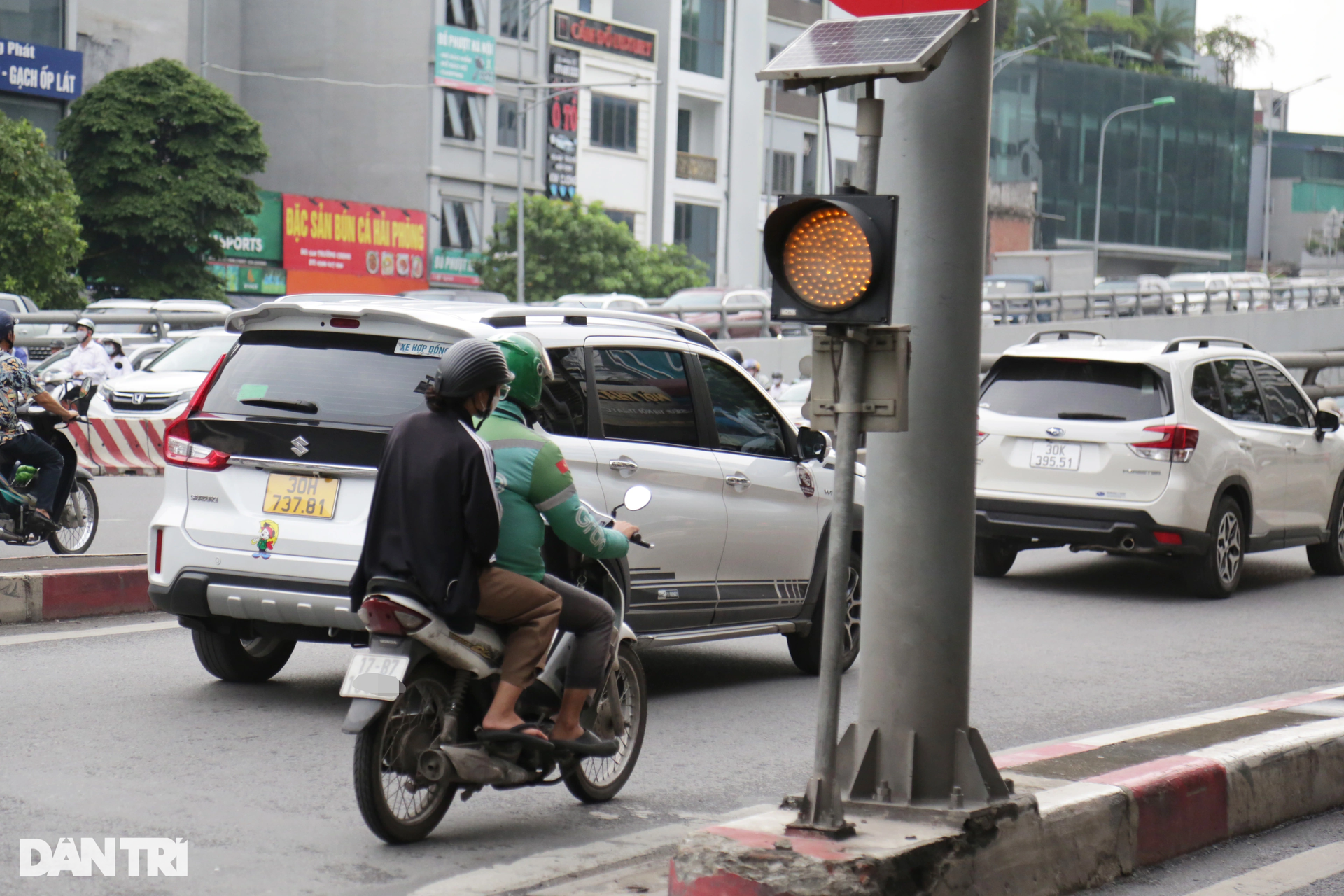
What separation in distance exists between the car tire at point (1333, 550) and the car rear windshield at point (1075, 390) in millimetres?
3044

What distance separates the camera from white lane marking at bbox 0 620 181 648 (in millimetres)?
8711

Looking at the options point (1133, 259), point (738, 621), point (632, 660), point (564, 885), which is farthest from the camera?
point (1133, 259)

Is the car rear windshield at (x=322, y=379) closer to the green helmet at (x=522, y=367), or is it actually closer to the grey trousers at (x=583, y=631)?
the green helmet at (x=522, y=367)

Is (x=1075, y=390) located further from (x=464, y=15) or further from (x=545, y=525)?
(x=464, y=15)

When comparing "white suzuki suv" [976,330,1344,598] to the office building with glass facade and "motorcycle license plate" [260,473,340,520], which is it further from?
the office building with glass facade

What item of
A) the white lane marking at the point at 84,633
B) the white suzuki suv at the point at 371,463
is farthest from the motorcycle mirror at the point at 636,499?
the white lane marking at the point at 84,633

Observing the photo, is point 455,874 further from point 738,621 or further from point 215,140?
point 215,140

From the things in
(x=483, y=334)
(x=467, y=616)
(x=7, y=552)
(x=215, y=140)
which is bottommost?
(x=7, y=552)

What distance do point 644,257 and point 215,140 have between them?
13.5 meters

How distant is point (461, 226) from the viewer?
55.8 meters

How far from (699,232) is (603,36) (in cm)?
914

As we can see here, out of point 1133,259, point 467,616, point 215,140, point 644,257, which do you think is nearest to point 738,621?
point 467,616

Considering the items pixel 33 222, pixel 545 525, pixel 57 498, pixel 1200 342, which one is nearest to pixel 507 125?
pixel 33 222

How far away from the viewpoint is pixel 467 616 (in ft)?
16.6
